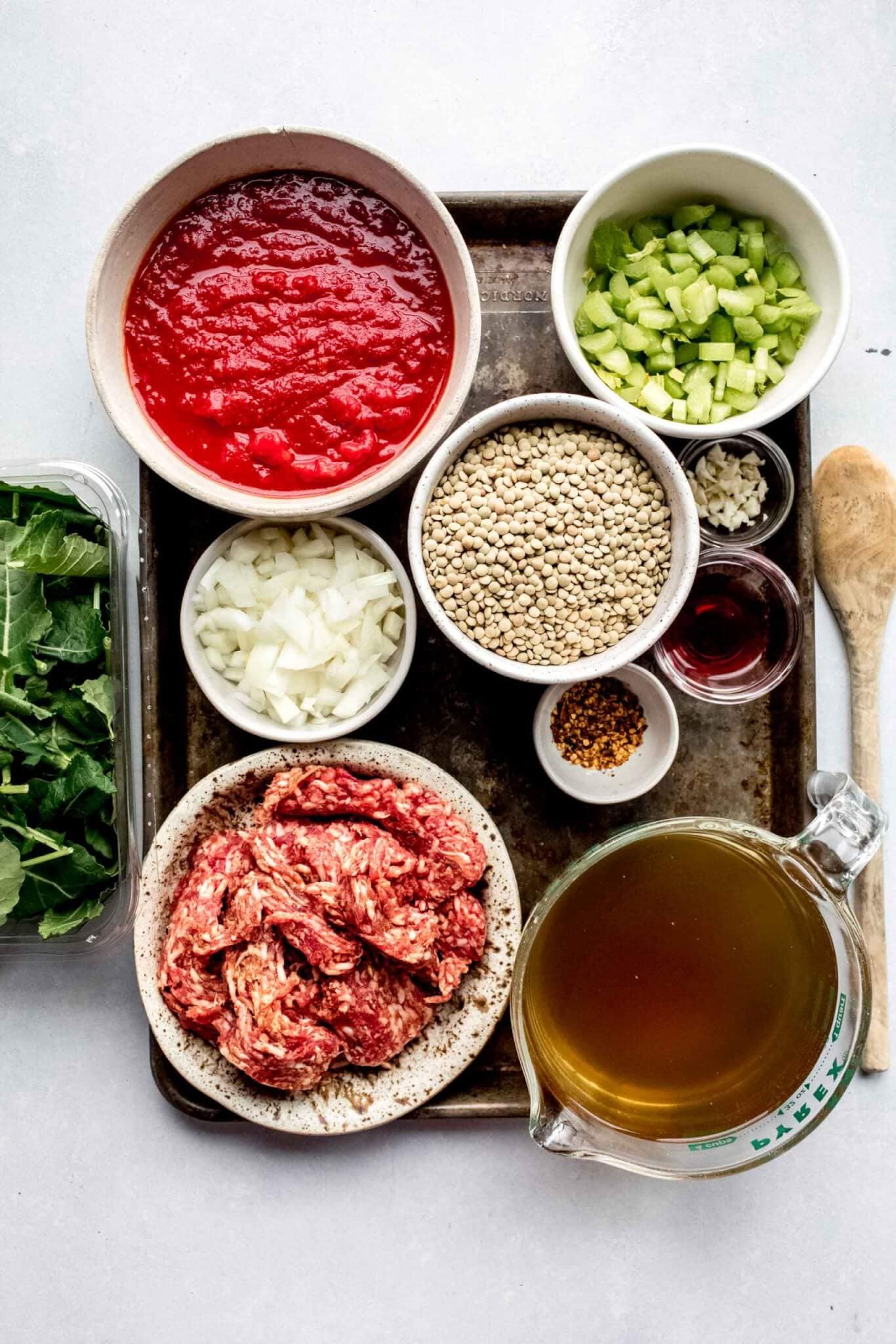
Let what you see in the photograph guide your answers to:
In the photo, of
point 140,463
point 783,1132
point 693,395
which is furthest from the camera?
point 140,463

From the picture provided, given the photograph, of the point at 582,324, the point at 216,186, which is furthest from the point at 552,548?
the point at 216,186

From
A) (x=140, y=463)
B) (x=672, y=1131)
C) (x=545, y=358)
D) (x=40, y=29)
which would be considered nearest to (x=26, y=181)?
(x=40, y=29)

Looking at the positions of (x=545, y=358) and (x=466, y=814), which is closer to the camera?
(x=466, y=814)

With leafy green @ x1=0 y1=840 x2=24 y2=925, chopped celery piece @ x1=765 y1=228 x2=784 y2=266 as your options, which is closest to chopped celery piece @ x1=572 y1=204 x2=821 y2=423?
chopped celery piece @ x1=765 y1=228 x2=784 y2=266

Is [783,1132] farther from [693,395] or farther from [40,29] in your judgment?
[40,29]

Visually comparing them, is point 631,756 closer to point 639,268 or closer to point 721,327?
point 721,327

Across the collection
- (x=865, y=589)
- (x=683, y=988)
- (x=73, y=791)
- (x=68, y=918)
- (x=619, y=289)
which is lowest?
(x=68, y=918)

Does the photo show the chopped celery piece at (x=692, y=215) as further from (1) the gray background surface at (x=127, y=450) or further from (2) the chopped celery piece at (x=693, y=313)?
(1) the gray background surface at (x=127, y=450)
